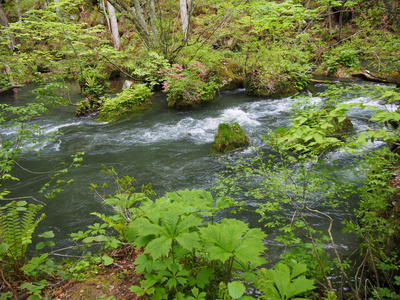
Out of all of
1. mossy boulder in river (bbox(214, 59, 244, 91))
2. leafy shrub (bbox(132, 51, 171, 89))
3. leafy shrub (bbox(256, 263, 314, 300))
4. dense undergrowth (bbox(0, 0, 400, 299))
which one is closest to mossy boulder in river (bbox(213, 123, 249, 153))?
dense undergrowth (bbox(0, 0, 400, 299))

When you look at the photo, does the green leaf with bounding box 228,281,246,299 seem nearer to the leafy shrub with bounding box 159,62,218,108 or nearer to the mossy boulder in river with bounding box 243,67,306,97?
the leafy shrub with bounding box 159,62,218,108

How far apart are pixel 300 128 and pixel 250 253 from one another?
3.96 ft

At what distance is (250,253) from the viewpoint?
157cm

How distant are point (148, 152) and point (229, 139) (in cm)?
263

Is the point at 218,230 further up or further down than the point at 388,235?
further up

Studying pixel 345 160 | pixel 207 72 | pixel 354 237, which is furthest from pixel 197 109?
pixel 354 237

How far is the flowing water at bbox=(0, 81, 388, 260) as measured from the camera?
4.57 metres

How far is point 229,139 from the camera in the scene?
6789 millimetres

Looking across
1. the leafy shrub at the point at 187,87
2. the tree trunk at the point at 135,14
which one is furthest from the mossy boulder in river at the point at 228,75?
the tree trunk at the point at 135,14

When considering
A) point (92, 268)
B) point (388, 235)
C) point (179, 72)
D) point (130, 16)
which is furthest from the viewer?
point (179, 72)

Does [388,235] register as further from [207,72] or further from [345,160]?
[207,72]

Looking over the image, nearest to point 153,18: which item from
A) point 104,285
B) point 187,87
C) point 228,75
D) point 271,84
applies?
point 187,87

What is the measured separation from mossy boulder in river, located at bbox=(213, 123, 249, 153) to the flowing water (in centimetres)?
29

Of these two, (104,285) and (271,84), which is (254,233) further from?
(271,84)
